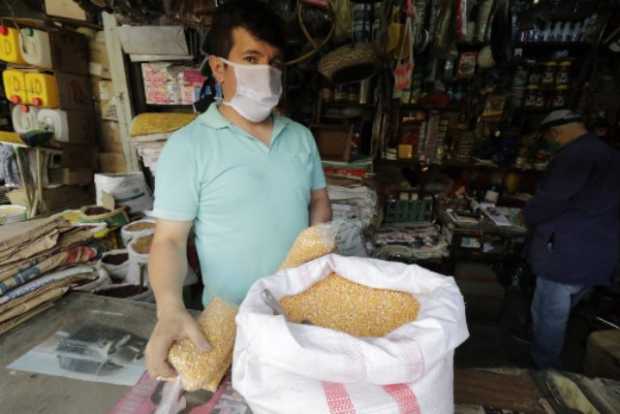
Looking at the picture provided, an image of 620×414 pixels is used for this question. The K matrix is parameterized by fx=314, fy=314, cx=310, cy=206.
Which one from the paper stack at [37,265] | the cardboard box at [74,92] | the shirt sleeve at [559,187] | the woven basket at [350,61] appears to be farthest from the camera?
the cardboard box at [74,92]

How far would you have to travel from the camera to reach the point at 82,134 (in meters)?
3.30

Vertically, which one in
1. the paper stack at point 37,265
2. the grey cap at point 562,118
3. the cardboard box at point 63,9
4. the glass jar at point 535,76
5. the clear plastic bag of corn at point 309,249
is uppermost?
the cardboard box at point 63,9

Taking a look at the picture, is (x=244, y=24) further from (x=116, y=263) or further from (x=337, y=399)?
(x=116, y=263)

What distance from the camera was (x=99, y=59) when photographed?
10.8 feet

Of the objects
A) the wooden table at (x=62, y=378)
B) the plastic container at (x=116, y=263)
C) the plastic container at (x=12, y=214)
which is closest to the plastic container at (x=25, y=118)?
the plastic container at (x=12, y=214)

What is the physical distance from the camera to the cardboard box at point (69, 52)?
9.78 ft

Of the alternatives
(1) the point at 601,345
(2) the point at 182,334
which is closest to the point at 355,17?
(2) the point at 182,334

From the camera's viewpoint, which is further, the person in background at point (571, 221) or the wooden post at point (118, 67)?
the wooden post at point (118, 67)

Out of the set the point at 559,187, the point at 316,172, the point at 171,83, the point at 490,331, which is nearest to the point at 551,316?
the point at 490,331

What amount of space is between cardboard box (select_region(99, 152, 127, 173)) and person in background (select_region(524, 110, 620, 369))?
3.85 meters

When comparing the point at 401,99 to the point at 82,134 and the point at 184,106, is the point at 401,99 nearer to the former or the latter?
the point at 184,106

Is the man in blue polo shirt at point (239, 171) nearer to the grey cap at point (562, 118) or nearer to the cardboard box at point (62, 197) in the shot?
the grey cap at point (562, 118)

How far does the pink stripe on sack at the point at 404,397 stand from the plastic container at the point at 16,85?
166 inches

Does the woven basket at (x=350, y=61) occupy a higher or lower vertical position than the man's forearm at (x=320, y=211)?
higher
